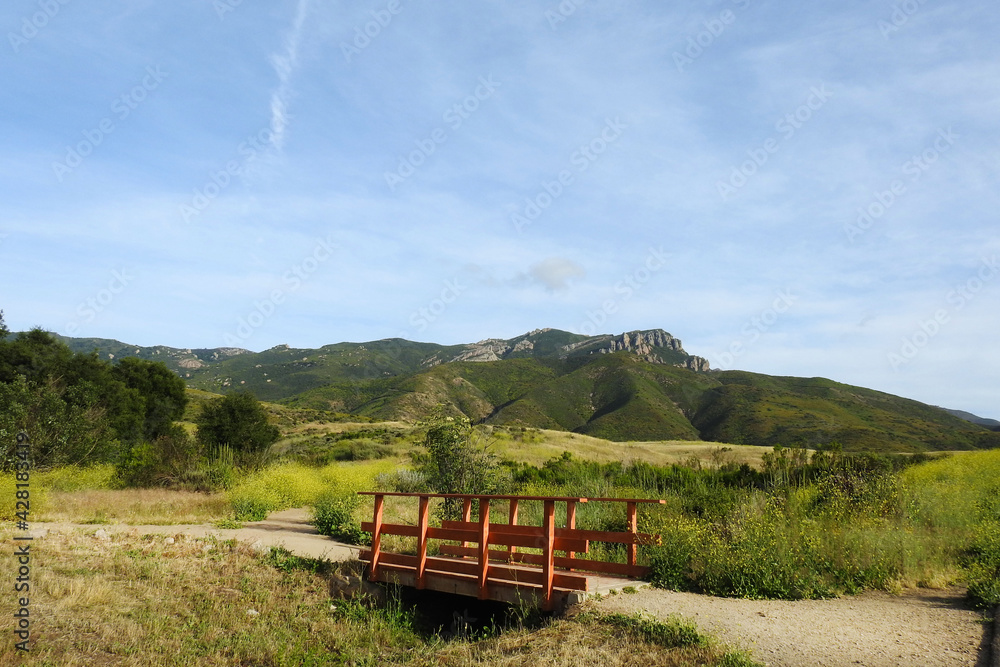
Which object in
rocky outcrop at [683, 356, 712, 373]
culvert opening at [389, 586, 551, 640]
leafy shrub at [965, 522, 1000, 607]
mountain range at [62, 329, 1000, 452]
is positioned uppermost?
rocky outcrop at [683, 356, 712, 373]

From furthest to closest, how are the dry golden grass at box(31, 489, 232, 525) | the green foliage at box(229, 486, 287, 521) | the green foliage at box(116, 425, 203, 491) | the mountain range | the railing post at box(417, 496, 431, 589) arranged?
the mountain range
the green foliage at box(116, 425, 203, 491)
the green foliage at box(229, 486, 287, 521)
the dry golden grass at box(31, 489, 232, 525)
the railing post at box(417, 496, 431, 589)

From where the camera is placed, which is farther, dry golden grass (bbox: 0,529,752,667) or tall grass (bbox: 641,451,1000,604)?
tall grass (bbox: 641,451,1000,604)

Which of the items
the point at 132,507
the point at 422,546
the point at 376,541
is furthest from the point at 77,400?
the point at 422,546

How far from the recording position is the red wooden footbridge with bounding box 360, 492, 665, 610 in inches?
344

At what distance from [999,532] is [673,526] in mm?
4926

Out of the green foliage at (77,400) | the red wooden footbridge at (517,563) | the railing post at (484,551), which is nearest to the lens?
the red wooden footbridge at (517,563)

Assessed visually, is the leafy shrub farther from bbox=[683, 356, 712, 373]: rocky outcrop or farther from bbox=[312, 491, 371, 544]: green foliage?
bbox=[683, 356, 712, 373]: rocky outcrop

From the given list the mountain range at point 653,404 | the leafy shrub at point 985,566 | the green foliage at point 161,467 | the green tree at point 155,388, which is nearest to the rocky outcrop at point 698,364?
the mountain range at point 653,404

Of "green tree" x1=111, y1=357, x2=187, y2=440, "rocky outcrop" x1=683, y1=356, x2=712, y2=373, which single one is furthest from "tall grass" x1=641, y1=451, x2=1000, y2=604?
"rocky outcrop" x1=683, y1=356, x2=712, y2=373

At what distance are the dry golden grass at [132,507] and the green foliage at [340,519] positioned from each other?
3012mm

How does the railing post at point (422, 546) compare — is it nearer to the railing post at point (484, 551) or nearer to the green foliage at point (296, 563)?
the railing post at point (484, 551)

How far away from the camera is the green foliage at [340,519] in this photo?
49.0 feet

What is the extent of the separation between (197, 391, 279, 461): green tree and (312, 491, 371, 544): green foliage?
16941mm

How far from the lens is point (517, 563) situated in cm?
1143
